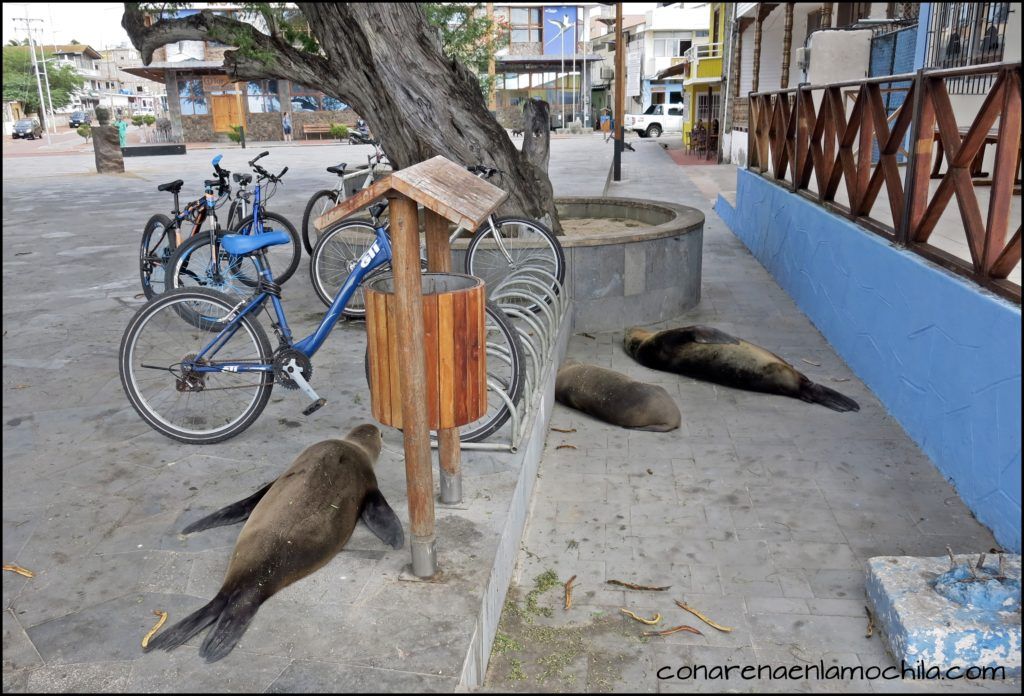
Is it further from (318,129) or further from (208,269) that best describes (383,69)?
(318,129)

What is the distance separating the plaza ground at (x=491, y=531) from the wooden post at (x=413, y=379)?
7.2 inches

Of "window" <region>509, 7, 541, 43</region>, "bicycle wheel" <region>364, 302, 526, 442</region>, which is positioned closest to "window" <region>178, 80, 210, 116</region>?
"window" <region>509, 7, 541, 43</region>

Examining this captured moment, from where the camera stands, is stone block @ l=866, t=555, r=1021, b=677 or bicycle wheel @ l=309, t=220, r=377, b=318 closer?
stone block @ l=866, t=555, r=1021, b=677

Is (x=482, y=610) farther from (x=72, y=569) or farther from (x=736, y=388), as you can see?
(x=736, y=388)

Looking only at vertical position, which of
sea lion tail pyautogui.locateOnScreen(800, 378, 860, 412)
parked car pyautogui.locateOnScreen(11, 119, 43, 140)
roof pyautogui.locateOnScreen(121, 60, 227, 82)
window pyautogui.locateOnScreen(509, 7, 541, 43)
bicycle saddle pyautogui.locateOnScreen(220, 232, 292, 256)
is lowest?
sea lion tail pyautogui.locateOnScreen(800, 378, 860, 412)

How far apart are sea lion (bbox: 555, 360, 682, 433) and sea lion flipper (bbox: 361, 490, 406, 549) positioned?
1985 mm

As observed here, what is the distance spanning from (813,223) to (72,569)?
632 centimetres

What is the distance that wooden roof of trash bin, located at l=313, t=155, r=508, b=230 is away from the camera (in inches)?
97.1

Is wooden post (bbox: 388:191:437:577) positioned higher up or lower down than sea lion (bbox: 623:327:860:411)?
higher up

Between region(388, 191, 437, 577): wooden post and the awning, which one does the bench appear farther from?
region(388, 191, 437, 577): wooden post

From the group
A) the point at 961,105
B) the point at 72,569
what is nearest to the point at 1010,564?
the point at 72,569

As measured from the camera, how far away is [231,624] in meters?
2.63

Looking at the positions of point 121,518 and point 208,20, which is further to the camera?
point 208,20

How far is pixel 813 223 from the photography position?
23.4ft
